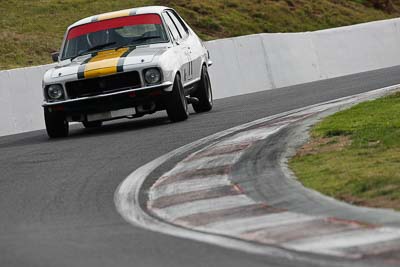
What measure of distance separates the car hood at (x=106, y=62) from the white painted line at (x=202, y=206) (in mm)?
6893

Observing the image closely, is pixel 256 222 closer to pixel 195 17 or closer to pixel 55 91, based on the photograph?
pixel 55 91

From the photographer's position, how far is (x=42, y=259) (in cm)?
692

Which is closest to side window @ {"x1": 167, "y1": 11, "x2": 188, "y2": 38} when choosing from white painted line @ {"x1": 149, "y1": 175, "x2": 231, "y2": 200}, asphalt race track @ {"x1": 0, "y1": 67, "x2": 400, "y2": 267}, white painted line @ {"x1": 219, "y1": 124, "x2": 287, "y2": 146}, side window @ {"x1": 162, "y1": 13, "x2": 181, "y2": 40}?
side window @ {"x1": 162, "y1": 13, "x2": 181, "y2": 40}

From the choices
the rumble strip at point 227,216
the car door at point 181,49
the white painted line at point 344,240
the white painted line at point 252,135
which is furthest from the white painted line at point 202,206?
the car door at point 181,49

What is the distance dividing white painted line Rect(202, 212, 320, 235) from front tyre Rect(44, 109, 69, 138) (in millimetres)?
8443

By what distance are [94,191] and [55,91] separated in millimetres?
5924

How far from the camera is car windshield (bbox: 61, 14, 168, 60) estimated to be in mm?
16312

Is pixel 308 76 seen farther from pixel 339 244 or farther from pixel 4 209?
pixel 339 244

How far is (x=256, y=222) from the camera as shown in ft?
24.5

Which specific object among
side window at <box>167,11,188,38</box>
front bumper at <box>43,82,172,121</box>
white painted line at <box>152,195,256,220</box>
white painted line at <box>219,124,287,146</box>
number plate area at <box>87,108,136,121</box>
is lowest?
number plate area at <box>87,108,136,121</box>

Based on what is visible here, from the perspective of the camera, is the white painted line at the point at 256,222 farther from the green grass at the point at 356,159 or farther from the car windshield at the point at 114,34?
the car windshield at the point at 114,34

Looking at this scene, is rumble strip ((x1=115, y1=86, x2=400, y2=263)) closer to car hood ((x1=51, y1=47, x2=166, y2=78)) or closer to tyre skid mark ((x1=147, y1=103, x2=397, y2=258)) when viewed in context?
tyre skid mark ((x1=147, y1=103, x2=397, y2=258))

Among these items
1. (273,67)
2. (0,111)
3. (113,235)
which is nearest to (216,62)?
(273,67)

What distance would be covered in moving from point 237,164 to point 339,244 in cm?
418
